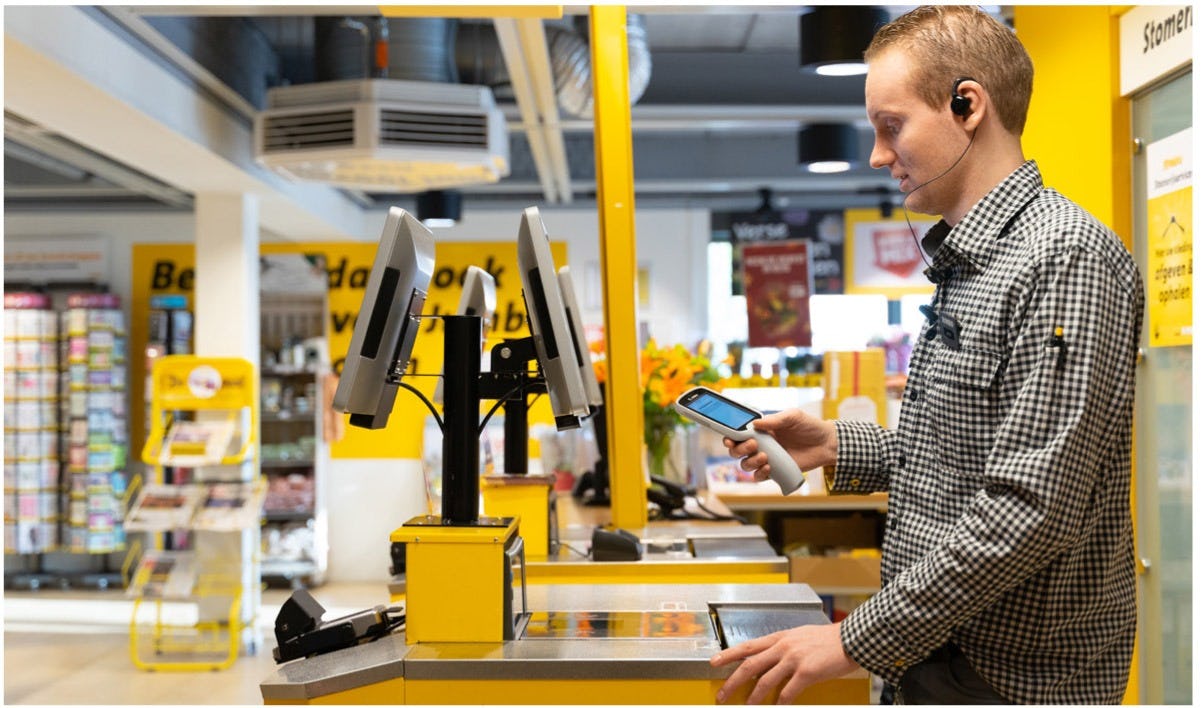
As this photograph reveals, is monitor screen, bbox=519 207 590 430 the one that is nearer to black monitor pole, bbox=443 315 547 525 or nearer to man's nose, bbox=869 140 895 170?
black monitor pole, bbox=443 315 547 525

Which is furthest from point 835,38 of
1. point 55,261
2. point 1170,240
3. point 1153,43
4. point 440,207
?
point 55,261

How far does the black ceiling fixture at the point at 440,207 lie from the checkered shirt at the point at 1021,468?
782 cm

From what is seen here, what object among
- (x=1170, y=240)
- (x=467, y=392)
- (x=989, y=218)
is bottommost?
(x=467, y=392)

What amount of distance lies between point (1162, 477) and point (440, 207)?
6775 millimetres

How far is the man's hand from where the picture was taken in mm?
1458

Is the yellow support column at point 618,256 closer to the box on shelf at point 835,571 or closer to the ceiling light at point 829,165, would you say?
the box on shelf at point 835,571

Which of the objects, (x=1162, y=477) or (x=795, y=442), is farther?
(x=1162, y=477)

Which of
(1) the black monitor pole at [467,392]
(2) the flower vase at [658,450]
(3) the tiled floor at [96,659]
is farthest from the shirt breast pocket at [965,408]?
(3) the tiled floor at [96,659]

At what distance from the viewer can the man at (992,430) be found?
1.35 m

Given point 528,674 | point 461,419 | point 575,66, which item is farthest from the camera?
point 575,66

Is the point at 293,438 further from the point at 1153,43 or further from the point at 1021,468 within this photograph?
the point at 1021,468

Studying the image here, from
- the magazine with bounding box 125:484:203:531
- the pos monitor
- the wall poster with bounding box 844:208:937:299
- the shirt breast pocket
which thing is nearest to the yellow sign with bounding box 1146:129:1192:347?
the shirt breast pocket

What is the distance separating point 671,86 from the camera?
285 inches

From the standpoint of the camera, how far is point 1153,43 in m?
3.01
